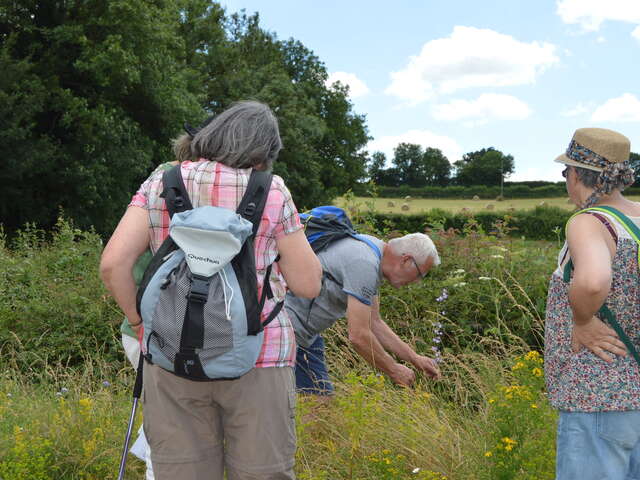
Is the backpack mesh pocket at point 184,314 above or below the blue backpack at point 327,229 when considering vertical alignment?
below

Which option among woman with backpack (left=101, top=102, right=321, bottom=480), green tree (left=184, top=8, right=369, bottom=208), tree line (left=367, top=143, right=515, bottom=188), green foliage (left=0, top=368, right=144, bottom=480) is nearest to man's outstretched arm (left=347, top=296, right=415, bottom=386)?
woman with backpack (left=101, top=102, right=321, bottom=480)

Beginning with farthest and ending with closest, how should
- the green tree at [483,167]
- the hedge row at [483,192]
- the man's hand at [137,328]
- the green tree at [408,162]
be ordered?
the green tree at [408,162] < the green tree at [483,167] < the hedge row at [483,192] < the man's hand at [137,328]

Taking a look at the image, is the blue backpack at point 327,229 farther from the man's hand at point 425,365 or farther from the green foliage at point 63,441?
the green foliage at point 63,441

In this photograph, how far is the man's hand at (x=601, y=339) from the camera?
2166mm

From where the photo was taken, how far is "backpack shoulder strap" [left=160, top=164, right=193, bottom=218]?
88.0 inches

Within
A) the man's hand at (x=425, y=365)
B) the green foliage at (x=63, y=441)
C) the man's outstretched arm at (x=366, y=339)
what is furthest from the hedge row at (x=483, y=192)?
the green foliage at (x=63, y=441)

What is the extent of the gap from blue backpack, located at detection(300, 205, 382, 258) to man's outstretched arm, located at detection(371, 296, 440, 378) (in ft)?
1.68

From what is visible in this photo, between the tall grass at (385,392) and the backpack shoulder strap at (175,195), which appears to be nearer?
the backpack shoulder strap at (175,195)

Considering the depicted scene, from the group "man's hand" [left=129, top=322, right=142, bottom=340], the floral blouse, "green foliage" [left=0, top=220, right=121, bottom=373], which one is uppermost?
the floral blouse

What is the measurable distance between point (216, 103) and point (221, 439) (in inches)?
1275

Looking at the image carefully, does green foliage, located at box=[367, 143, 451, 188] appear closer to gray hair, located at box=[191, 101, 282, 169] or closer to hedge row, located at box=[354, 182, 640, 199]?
hedge row, located at box=[354, 182, 640, 199]

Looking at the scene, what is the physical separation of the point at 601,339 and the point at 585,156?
60 centimetres

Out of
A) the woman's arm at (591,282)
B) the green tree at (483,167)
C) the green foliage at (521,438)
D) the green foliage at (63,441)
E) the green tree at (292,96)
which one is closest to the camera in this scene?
the woman's arm at (591,282)

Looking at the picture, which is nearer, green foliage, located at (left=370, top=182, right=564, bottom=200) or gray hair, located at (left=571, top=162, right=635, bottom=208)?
gray hair, located at (left=571, top=162, right=635, bottom=208)
